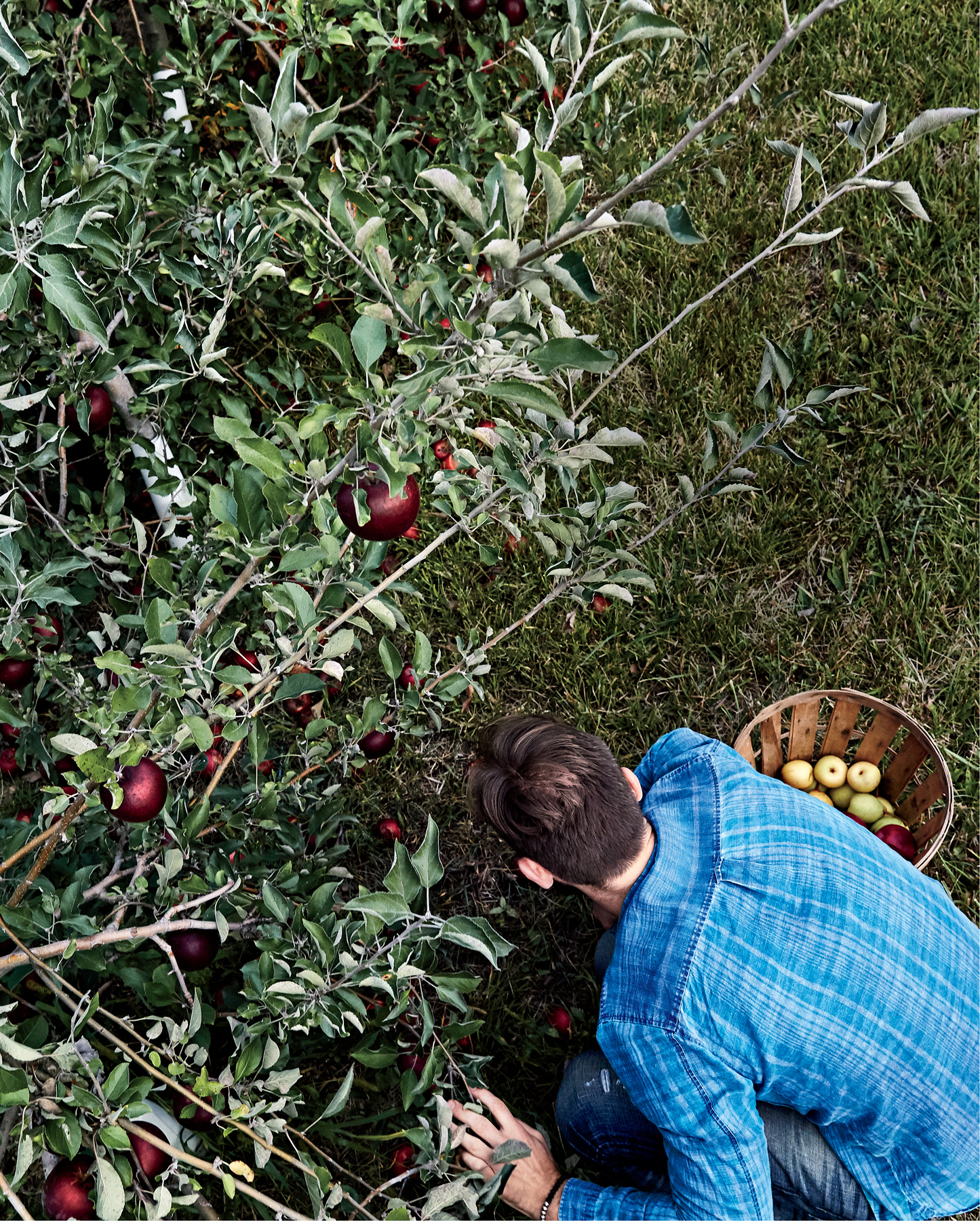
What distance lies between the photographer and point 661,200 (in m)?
2.87

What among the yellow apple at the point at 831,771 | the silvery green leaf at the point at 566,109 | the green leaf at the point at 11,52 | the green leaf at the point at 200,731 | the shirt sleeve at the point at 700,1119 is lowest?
the yellow apple at the point at 831,771

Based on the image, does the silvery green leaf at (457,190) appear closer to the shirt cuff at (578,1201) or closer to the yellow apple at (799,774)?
the shirt cuff at (578,1201)

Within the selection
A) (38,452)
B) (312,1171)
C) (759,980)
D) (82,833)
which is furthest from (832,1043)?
(38,452)

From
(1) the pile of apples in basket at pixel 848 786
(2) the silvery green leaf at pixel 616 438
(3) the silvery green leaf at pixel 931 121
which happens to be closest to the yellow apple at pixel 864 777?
(1) the pile of apples in basket at pixel 848 786

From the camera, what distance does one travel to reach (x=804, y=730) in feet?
8.14

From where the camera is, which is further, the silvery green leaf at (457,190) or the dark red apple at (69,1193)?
the dark red apple at (69,1193)

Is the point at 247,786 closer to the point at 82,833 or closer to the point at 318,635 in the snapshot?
the point at 82,833

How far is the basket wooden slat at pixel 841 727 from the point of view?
2.40 m

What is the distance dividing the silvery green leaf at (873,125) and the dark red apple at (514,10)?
5.57ft

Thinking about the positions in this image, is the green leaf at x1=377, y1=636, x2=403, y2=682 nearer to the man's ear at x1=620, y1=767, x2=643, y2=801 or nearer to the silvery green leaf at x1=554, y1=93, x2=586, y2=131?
the man's ear at x1=620, y1=767, x2=643, y2=801

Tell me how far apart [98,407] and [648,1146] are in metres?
1.92

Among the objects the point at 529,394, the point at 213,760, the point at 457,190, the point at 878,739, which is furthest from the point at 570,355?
the point at 878,739

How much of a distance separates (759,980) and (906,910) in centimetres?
32

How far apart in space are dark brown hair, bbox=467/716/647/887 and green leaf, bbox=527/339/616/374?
0.87m
